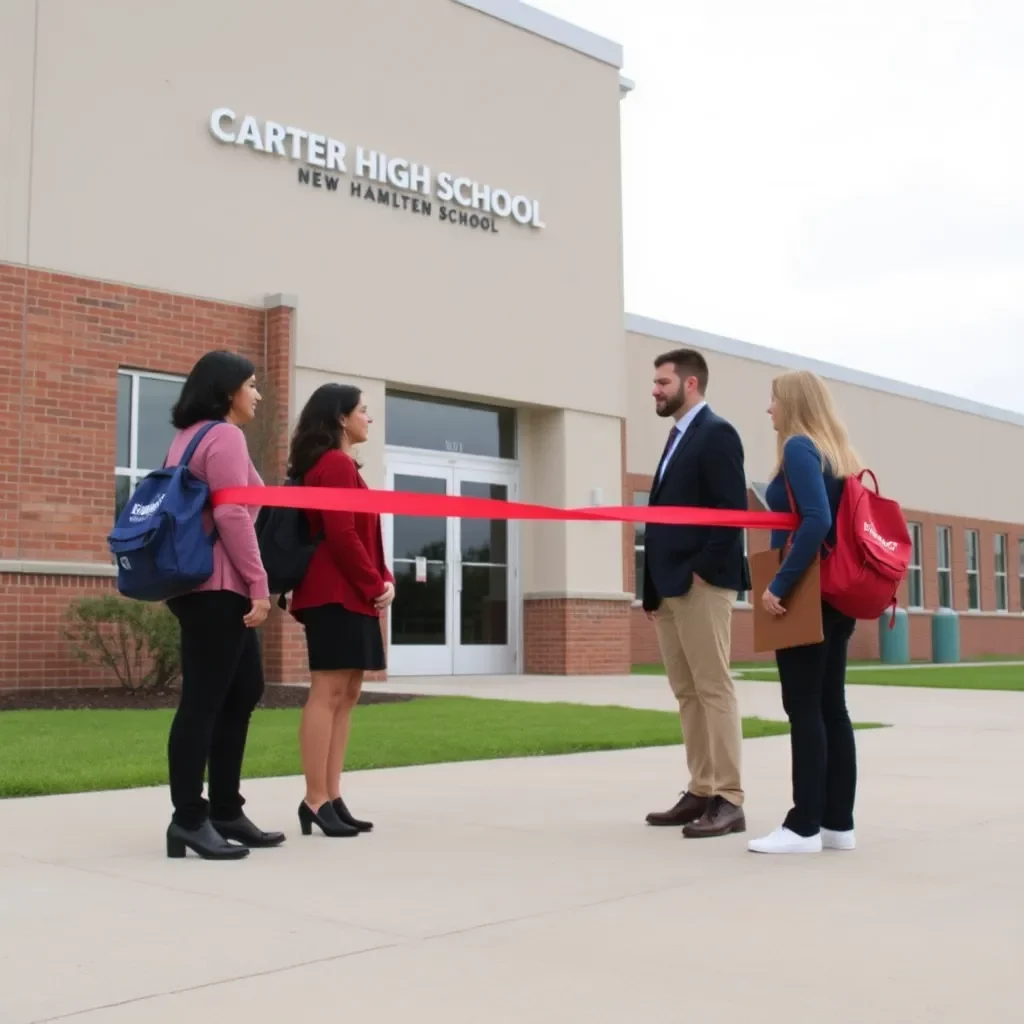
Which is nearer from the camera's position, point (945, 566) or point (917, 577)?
point (917, 577)

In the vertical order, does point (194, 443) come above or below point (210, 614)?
above

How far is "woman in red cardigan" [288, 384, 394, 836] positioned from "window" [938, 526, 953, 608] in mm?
29862

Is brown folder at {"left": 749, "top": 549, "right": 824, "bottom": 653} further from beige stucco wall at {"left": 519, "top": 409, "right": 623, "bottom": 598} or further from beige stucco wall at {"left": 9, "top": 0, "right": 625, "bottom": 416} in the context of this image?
beige stucco wall at {"left": 519, "top": 409, "right": 623, "bottom": 598}

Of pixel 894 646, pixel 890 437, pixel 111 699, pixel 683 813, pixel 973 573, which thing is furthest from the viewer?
pixel 973 573

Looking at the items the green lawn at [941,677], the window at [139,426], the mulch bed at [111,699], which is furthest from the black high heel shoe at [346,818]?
the green lawn at [941,677]

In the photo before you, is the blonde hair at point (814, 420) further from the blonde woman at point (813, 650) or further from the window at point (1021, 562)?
the window at point (1021, 562)

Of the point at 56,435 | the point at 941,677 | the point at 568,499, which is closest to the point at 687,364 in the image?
the point at 56,435

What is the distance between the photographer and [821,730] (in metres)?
5.38

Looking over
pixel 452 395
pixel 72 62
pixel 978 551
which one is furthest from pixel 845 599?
pixel 978 551

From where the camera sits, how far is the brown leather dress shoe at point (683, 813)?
238 inches

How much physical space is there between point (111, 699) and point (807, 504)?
939 centimetres

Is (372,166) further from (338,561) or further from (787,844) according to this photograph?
(787,844)

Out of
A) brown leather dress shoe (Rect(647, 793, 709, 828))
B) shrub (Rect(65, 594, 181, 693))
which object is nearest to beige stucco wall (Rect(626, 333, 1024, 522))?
shrub (Rect(65, 594, 181, 693))

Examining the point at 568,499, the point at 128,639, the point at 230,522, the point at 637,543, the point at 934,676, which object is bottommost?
the point at 934,676
